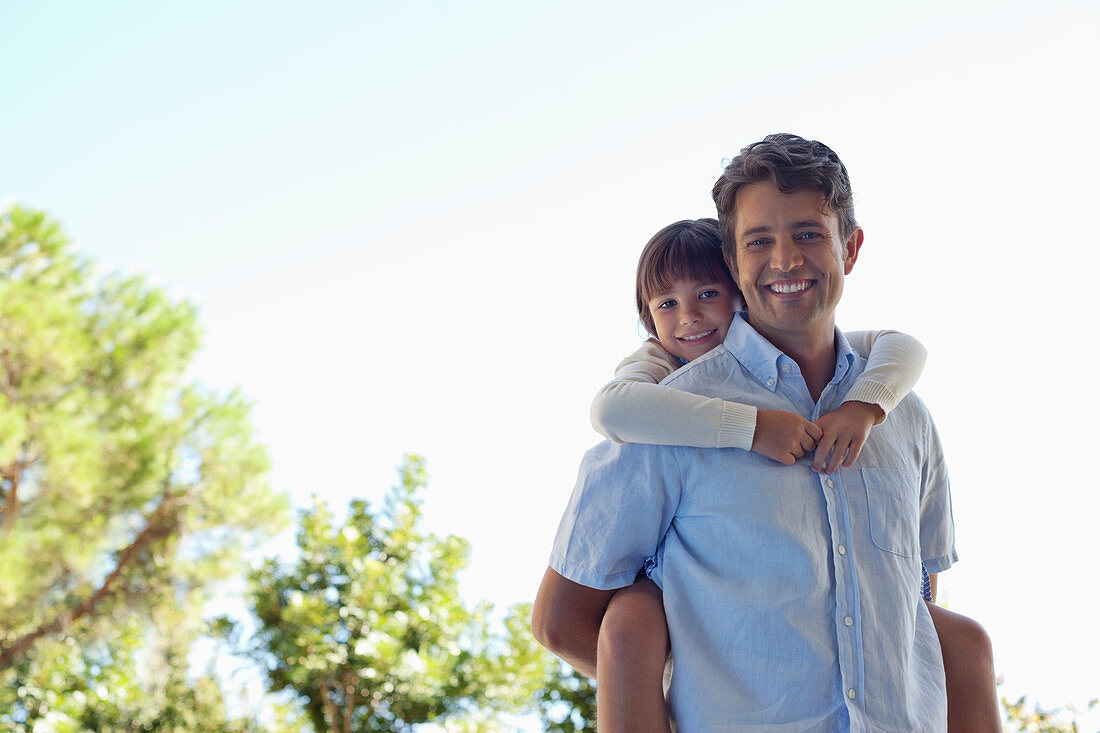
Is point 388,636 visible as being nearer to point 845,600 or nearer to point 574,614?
point 574,614

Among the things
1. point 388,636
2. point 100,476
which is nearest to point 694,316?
point 388,636

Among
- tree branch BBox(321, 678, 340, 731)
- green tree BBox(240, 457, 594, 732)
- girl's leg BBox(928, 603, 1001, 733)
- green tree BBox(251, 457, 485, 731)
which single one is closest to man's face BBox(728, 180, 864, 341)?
girl's leg BBox(928, 603, 1001, 733)

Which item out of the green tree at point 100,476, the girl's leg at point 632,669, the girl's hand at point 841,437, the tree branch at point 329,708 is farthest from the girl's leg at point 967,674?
the green tree at point 100,476

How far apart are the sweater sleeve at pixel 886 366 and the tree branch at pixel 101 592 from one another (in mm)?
4755

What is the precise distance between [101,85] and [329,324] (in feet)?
9.30

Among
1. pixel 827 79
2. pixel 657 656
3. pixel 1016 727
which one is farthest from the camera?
pixel 827 79

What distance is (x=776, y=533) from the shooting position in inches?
34.7

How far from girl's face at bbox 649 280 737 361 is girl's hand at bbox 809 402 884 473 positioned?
0.35 metres

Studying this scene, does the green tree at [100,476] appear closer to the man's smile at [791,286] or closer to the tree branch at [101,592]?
the tree branch at [101,592]

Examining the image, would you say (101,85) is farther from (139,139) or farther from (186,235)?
(186,235)

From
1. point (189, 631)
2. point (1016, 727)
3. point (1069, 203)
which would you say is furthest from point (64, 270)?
point (1069, 203)

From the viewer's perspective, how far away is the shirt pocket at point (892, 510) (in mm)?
931

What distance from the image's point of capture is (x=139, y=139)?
7508 millimetres

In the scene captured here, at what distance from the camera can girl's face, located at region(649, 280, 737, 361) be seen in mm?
1308
